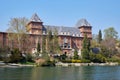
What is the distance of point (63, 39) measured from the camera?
332ft

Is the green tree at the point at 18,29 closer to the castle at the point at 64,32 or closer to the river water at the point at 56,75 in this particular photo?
the castle at the point at 64,32

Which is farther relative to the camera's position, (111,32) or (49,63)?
(111,32)

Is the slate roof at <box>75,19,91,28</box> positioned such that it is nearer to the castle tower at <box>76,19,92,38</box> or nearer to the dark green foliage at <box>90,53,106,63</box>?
the castle tower at <box>76,19,92,38</box>

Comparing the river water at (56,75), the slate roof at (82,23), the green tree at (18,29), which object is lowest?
the river water at (56,75)

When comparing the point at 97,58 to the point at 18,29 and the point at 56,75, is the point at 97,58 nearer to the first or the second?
the point at 18,29

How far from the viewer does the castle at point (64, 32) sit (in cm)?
9669

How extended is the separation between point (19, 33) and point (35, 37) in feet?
88.6

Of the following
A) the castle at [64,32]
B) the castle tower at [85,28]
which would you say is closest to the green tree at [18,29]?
the castle at [64,32]

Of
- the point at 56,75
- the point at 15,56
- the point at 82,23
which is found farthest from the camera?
the point at 82,23

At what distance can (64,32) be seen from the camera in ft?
335

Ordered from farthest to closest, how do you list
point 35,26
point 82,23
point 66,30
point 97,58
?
point 82,23
point 66,30
point 35,26
point 97,58

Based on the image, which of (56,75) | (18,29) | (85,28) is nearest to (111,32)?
(85,28)

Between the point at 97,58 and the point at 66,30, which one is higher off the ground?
the point at 66,30

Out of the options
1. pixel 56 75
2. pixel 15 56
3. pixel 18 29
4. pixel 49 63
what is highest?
pixel 18 29
